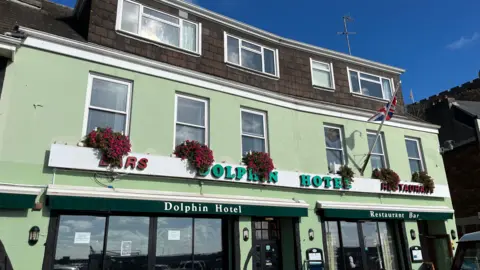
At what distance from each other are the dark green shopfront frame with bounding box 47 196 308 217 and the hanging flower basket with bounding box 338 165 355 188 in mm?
2340

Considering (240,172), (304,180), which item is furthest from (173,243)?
(304,180)

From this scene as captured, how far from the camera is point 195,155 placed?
1053 cm

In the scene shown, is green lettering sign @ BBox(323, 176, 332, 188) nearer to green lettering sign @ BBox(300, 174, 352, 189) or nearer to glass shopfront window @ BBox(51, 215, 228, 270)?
green lettering sign @ BBox(300, 174, 352, 189)

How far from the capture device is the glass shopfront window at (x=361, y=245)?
42.1 ft

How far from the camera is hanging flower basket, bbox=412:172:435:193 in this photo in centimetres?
1523

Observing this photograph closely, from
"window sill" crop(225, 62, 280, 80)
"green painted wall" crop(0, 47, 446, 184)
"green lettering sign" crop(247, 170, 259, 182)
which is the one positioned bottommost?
"green lettering sign" crop(247, 170, 259, 182)

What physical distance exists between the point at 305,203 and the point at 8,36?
9354 mm

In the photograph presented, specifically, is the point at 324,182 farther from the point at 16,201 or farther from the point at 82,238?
the point at 16,201

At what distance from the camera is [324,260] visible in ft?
40.1

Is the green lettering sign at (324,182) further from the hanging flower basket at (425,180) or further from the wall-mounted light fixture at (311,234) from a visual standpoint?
the hanging flower basket at (425,180)

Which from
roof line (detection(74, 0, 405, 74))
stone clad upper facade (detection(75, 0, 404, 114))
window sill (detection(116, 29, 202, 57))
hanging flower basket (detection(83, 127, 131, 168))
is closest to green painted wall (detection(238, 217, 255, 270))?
hanging flower basket (detection(83, 127, 131, 168))

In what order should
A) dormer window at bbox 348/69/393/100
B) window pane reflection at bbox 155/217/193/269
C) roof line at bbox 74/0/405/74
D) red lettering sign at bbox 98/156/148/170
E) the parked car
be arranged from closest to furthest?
the parked car → red lettering sign at bbox 98/156/148/170 → window pane reflection at bbox 155/217/193/269 → roof line at bbox 74/0/405/74 → dormer window at bbox 348/69/393/100

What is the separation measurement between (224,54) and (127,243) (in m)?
6.82

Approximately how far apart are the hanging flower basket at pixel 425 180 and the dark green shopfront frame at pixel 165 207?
6.20 m
